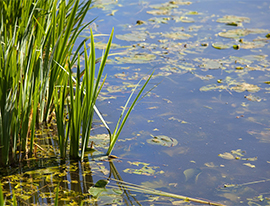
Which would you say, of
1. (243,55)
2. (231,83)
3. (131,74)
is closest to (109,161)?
(131,74)

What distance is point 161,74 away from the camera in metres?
3.05

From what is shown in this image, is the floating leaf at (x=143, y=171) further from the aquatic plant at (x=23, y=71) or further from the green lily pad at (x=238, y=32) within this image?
the green lily pad at (x=238, y=32)

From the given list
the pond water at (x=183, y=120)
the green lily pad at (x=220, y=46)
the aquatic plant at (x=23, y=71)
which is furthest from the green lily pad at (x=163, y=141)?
the green lily pad at (x=220, y=46)

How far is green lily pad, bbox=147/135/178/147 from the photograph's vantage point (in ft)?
6.86

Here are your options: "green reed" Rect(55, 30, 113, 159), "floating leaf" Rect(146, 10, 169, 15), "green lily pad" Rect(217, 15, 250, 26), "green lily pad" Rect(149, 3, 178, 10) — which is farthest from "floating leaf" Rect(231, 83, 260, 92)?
"green lily pad" Rect(149, 3, 178, 10)

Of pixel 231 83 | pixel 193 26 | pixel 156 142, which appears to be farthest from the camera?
pixel 193 26

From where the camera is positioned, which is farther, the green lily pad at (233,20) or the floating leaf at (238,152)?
the green lily pad at (233,20)

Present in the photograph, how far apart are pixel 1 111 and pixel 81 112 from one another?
0.42m

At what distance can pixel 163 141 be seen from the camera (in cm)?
212

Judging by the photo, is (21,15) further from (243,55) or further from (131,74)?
(243,55)

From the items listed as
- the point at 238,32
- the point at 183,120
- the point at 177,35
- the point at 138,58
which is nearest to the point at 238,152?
the point at 183,120

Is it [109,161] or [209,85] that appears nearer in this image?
[109,161]

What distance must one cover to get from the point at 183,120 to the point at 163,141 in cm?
35

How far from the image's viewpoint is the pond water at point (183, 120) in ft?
5.50
